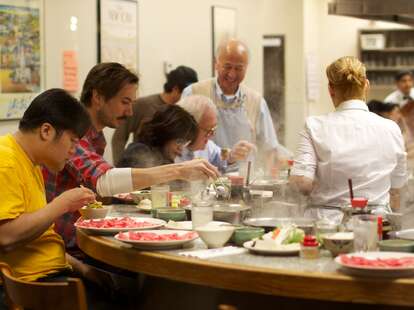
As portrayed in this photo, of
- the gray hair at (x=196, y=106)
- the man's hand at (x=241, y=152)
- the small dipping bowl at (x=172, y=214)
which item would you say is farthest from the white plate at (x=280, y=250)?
the man's hand at (x=241, y=152)

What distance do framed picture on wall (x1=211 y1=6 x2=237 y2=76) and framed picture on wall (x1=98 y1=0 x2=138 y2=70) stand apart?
1.44m

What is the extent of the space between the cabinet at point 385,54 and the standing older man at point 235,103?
6.62 m

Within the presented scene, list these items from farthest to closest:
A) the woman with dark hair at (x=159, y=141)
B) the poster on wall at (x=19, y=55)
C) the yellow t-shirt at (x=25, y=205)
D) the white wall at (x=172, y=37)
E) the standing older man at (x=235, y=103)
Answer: the white wall at (x=172, y=37) → the standing older man at (x=235, y=103) → the poster on wall at (x=19, y=55) → the woman with dark hair at (x=159, y=141) → the yellow t-shirt at (x=25, y=205)

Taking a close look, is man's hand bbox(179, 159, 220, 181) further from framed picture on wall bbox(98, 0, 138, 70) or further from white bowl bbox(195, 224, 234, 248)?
framed picture on wall bbox(98, 0, 138, 70)

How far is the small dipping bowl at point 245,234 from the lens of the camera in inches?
102

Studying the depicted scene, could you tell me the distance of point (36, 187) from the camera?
284 centimetres

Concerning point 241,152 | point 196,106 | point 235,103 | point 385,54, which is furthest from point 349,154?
point 385,54

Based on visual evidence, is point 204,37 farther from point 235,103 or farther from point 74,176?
point 74,176

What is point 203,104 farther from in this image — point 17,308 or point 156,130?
point 17,308

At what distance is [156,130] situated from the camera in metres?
4.15

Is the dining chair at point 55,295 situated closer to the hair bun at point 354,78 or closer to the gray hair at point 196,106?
the hair bun at point 354,78

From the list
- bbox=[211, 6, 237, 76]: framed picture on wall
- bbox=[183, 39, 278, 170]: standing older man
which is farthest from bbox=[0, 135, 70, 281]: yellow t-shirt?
bbox=[211, 6, 237, 76]: framed picture on wall

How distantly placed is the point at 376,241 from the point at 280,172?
101 inches

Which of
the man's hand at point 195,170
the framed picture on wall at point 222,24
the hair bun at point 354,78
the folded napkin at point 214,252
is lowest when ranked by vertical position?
the folded napkin at point 214,252
